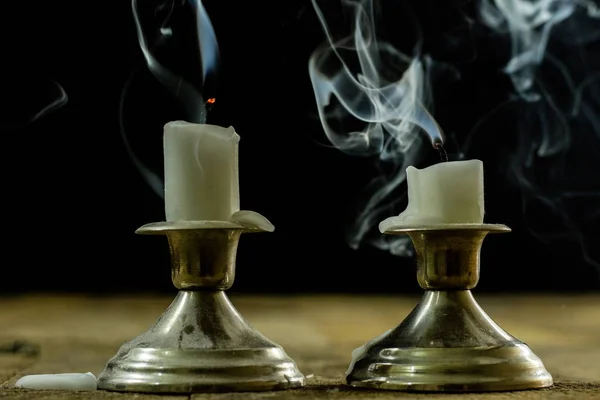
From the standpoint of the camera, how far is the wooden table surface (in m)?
1.21

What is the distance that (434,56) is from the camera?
291 cm

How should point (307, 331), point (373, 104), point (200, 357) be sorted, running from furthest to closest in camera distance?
point (307, 331)
point (373, 104)
point (200, 357)

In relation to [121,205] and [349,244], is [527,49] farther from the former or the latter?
[121,205]

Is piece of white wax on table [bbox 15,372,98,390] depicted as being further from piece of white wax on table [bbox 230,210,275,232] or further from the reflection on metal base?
piece of white wax on table [bbox 230,210,275,232]

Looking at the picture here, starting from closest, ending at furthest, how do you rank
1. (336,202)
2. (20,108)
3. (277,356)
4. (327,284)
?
(277,356)
(20,108)
(336,202)
(327,284)

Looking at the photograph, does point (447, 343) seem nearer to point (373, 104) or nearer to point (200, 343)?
point (200, 343)

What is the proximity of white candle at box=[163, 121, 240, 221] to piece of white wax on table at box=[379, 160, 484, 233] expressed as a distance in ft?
0.68

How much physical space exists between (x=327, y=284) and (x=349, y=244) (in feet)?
0.59

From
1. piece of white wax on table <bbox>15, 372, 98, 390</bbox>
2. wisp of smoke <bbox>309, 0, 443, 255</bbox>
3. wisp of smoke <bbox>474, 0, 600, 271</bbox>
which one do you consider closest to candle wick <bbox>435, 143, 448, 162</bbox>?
wisp of smoke <bbox>309, 0, 443, 255</bbox>

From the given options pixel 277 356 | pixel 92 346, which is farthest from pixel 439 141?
pixel 92 346

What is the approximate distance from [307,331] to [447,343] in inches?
53.8

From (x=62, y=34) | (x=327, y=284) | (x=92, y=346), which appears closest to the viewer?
(x=92, y=346)

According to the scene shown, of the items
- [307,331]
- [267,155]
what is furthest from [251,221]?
[267,155]

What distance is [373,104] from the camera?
5.03ft
